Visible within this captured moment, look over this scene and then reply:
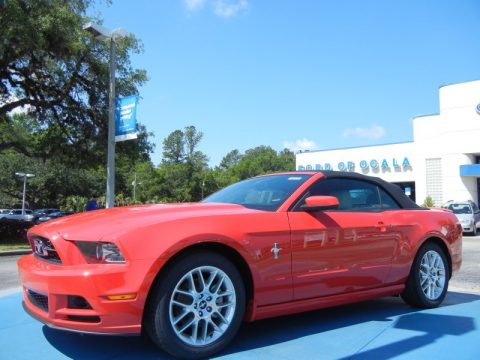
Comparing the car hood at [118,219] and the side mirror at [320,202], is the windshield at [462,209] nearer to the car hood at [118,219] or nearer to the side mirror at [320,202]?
the side mirror at [320,202]

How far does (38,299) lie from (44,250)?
37 cm

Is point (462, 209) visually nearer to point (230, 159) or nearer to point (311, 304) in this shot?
point (311, 304)

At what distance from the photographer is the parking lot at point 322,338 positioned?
12.0ft

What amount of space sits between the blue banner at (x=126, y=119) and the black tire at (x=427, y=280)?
30.9ft

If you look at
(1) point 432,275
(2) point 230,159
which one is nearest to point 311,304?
(1) point 432,275

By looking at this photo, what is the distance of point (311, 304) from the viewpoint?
4.16 meters

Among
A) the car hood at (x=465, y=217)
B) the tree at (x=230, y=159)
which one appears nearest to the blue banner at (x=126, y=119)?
the car hood at (x=465, y=217)

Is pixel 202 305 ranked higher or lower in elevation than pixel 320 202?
lower

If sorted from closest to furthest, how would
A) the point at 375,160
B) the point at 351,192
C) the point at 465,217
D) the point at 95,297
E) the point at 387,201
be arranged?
the point at 95,297, the point at 351,192, the point at 387,201, the point at 465,217, the point at 375,160

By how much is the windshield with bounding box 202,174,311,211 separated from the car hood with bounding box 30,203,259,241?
12.0 inches

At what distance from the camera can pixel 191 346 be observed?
346 centimetres

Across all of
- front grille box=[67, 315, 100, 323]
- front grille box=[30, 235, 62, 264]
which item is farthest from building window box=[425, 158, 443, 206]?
front grille box=[67, 315, 100, 323]

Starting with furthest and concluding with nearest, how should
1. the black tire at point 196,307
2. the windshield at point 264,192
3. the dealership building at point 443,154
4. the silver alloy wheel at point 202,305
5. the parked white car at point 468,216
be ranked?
the dealership building at point 443,154, the parked white car at point 468,216, the windshield at point 264,192, the silver alloy wheel at point 202,305, the black tire at point 196,307

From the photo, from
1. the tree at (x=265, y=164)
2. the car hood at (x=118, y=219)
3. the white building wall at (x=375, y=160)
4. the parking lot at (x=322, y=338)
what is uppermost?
the tree at (x=265, y=164)
